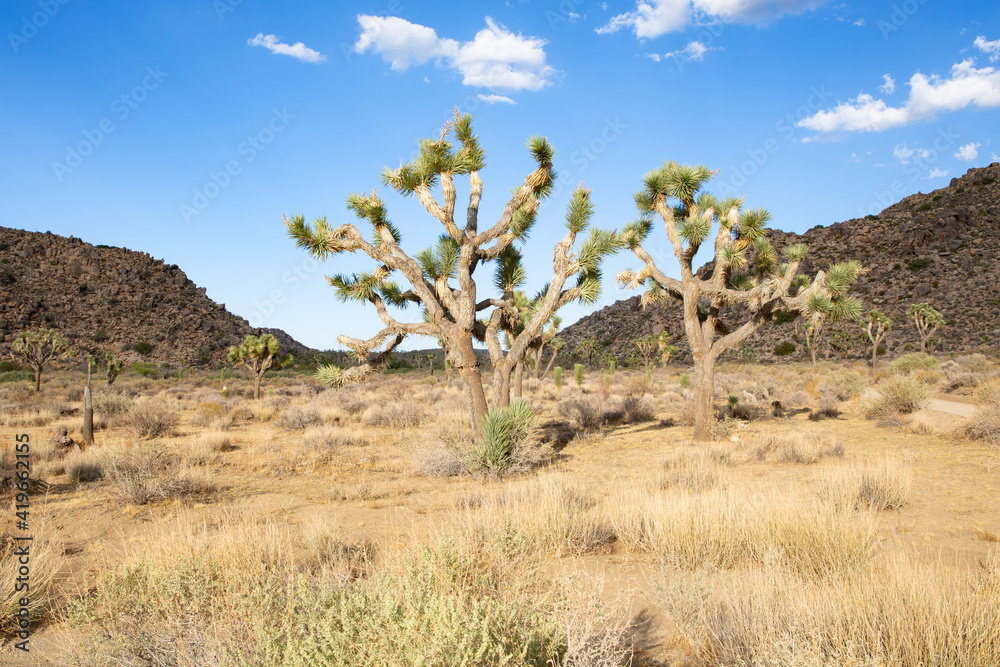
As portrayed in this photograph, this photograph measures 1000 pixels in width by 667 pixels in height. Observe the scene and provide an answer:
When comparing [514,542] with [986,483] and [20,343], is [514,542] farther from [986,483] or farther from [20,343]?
[20,343]

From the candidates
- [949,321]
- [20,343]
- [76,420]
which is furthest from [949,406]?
[20,343]

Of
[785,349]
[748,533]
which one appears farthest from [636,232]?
[785,349]

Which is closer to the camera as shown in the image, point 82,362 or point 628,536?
point 628,536

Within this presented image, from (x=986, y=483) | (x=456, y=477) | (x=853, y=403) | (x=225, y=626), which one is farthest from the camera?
(x=853, y=403)

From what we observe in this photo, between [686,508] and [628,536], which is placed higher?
[686,508]

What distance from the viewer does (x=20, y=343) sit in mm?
29891

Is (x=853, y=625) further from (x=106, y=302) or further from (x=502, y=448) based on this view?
(x=106, y=302)

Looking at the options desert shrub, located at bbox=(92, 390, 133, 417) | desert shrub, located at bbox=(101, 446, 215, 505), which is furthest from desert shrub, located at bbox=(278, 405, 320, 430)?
desert shrub, located at bbox=(101, 446, 215, 505)

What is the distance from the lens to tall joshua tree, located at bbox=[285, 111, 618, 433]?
1205cm

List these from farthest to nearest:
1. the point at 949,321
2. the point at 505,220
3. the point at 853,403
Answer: the point at 949,321 → the point at 853,403 → the point at 505,220

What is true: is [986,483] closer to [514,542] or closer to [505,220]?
[514,542]

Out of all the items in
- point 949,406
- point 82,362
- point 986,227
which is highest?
point 986,227

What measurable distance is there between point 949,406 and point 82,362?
203 ft

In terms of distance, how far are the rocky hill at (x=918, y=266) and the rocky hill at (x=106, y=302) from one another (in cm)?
4468
